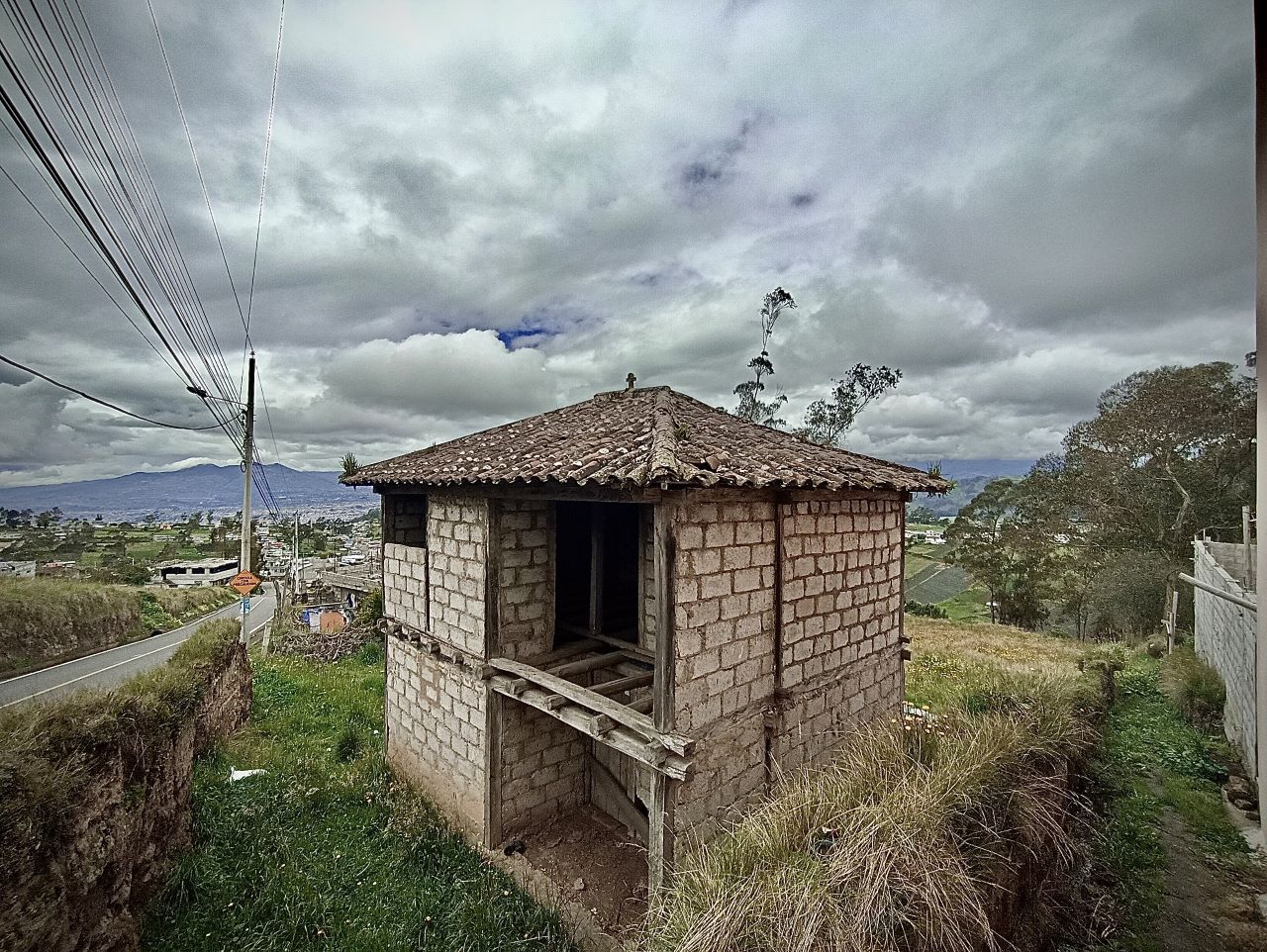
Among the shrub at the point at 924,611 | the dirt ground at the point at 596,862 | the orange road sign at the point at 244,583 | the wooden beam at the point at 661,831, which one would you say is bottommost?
the shrub at the point at 924,611

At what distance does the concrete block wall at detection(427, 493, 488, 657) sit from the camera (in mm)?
7219

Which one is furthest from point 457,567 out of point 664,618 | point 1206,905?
point 1206,905

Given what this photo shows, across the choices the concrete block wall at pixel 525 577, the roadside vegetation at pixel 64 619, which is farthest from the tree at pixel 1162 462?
the roadside vegetation at pixel 64 619

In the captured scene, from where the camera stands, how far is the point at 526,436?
316 inches

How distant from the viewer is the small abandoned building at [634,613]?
211 inches

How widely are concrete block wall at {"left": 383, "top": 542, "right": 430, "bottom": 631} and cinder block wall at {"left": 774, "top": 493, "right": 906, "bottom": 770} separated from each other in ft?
17.0

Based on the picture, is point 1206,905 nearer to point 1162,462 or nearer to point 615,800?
point 615,800

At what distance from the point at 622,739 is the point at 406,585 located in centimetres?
469

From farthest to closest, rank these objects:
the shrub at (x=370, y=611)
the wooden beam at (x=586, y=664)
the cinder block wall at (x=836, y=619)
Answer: the shrub at (x=370, y=611), the wooden beam at (x=586, y=664), the cinder block wall at (x=836, y=619)

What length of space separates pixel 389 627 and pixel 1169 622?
21.9 m

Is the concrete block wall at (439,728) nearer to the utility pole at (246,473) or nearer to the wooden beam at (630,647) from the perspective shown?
the wooden beam at (630,647)

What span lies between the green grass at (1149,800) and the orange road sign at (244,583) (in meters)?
16.7

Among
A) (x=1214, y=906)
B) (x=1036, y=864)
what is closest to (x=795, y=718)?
(x=1036, y=864)

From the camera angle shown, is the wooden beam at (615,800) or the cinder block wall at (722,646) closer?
the cinder block wall at (722,646)
